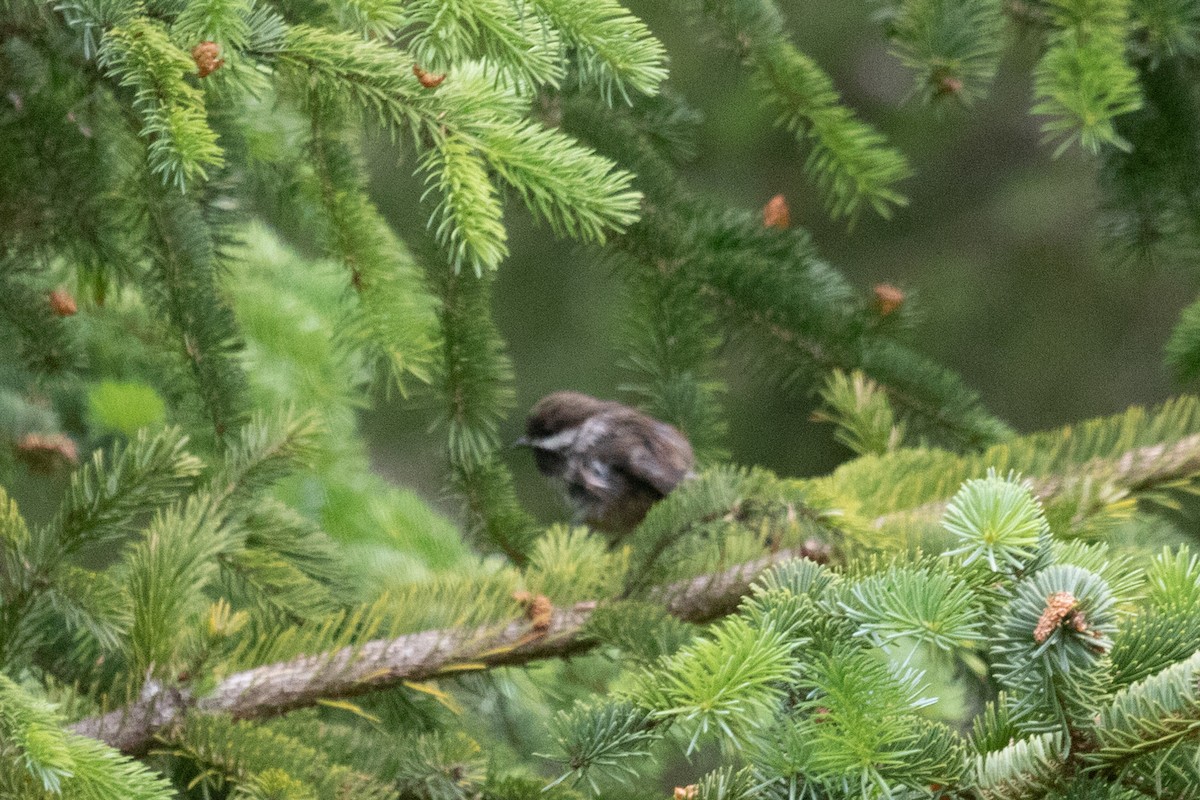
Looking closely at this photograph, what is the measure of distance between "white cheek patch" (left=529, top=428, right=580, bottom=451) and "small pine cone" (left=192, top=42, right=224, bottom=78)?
2.24m

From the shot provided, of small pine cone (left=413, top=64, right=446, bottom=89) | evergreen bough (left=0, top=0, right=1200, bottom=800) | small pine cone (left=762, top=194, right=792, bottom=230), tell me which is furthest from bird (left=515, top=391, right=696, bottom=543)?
small pine cone (left=413, top=64, right=446, bottom=89)

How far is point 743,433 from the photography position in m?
5.06

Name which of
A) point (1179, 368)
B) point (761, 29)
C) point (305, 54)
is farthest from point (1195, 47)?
point (305, 54)

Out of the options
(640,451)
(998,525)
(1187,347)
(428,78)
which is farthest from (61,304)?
(1187,347)

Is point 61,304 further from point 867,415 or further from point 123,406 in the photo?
point 867,415

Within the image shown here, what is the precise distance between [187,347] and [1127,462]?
1484 mm

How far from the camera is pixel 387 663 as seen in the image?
149 centimetres

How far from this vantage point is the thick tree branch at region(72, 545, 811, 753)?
1.31 metres

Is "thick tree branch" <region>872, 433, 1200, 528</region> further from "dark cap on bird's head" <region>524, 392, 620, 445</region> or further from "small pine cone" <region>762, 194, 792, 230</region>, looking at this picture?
"dark cap on bird's head" <region>524, 392, 620, 445</region>

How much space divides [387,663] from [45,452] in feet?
4.18

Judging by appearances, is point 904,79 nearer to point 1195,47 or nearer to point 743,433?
point 743,433

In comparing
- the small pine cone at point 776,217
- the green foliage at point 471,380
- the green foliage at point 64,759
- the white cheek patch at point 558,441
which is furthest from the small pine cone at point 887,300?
the green foliage at point 64,759

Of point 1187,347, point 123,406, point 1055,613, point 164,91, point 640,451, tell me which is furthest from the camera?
point 640,451

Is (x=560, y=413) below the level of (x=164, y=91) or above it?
below
